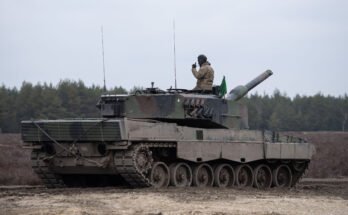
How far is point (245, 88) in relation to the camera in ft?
92.0

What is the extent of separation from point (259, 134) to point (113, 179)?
16.4 feet

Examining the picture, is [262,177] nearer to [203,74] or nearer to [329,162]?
[203,74]

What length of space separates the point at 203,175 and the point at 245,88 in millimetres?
4406

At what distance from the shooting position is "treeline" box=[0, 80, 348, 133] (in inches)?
2849

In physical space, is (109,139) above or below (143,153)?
above

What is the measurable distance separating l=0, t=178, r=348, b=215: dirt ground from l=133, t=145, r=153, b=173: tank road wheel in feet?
2.21

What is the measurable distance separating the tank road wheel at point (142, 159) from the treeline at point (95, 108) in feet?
91.1

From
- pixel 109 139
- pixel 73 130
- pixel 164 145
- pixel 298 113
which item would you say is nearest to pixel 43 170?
pixel 73 130

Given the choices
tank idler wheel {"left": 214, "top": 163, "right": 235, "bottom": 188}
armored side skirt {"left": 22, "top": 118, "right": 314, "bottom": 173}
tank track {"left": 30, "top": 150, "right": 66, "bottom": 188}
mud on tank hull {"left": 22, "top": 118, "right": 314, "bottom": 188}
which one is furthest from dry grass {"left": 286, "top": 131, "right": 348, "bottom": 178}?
tank track {"left": 30, "top": 150, "right": 66, "bottom": 188}

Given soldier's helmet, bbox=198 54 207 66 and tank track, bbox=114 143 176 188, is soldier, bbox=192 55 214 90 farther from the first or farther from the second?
tank track, bbox=114 143 176 188

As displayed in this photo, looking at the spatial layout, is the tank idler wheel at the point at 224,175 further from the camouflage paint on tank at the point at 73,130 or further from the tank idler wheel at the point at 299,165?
the camouflage paint on tank at the point at 73,130

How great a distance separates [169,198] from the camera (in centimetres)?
1909

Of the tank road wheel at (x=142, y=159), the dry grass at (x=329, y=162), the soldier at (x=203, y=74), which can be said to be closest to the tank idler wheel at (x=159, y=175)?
the tank road wheel at (x=142, y=159)

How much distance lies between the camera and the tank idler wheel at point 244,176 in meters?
26.2
